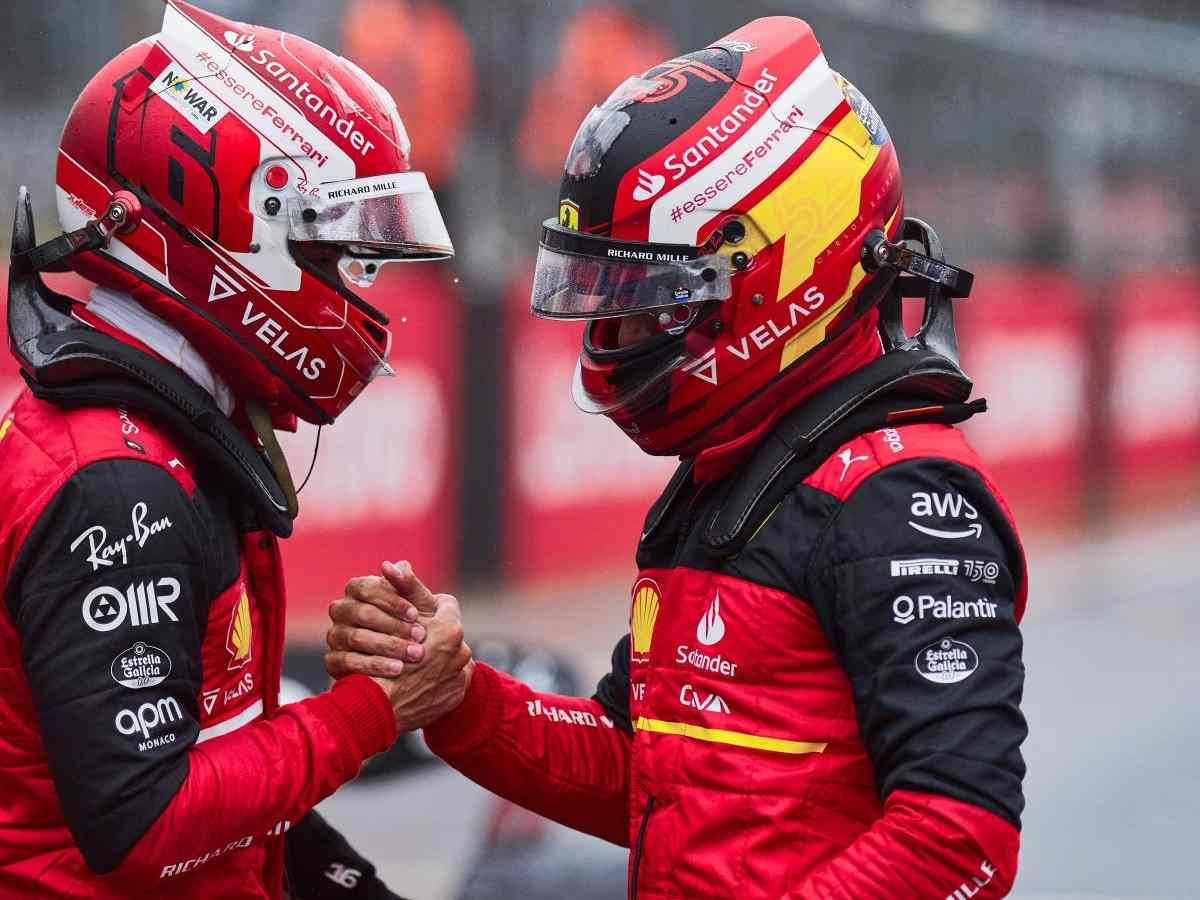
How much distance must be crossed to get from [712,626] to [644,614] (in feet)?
0.64

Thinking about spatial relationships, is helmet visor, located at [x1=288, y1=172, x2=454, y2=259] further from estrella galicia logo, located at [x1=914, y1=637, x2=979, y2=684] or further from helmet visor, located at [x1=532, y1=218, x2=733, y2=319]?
estrella galicia logo, located at [x1=914, y1=637, x2=979, y2=684]

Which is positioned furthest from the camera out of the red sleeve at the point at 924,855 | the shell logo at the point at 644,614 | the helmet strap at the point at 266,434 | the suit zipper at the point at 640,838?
the helmet strap at the point at 266,434

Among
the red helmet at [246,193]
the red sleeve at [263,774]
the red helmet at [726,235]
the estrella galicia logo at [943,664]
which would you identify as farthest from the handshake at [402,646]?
the estrella galicia logo at [943,664]

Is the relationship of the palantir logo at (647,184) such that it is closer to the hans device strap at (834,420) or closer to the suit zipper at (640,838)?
the hans device strap at (834,420)

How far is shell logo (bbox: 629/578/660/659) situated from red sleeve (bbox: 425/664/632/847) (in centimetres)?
25

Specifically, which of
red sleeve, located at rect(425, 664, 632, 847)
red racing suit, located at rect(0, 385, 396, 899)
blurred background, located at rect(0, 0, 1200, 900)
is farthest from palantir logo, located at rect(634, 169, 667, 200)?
blurred background, located at rect(0, 0, 1200, 900)

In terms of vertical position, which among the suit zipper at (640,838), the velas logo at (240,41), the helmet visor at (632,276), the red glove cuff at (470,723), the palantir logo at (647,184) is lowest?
the suit zipper at (640,838)

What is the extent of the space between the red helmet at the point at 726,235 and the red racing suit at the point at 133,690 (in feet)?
1.79

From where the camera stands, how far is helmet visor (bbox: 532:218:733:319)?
204cm

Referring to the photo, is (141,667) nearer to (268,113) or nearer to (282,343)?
(282,343)

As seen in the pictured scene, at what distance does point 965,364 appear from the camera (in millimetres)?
8531

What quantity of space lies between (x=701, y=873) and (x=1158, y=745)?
4233mm

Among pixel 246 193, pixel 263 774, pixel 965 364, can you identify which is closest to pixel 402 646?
pixel 263 774

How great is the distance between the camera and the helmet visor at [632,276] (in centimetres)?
204
